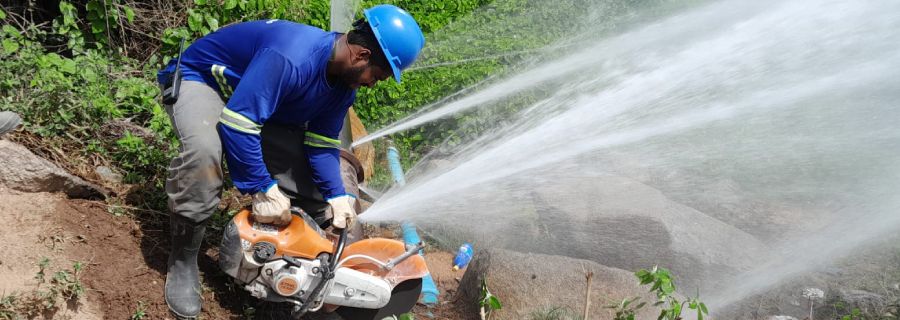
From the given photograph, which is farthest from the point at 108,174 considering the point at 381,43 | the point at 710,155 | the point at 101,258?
the point at 710,155

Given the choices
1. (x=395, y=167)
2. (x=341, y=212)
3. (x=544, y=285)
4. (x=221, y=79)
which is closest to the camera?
(x=221, y=79)

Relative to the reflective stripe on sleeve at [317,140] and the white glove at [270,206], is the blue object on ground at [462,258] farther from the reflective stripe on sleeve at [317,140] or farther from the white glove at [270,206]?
the white glove at [270,206]

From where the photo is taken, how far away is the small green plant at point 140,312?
11.5ft

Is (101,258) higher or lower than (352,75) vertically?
lower

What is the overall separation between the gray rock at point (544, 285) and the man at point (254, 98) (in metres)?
0.90

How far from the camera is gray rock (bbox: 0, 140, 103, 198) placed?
376cm

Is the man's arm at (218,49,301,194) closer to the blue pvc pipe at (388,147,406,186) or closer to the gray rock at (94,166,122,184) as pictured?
the gray rock at (94,166,122,184)

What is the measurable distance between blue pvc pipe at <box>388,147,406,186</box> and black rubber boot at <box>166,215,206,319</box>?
236 centimetres

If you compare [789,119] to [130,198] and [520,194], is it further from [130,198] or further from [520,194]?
[130,198]

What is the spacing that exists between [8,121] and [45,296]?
3.79 feet

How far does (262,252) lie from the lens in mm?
3365

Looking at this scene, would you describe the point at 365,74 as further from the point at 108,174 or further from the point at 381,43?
the point at 108,174

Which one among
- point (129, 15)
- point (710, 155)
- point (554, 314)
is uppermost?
point (129, 15)

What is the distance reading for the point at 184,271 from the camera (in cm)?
368
